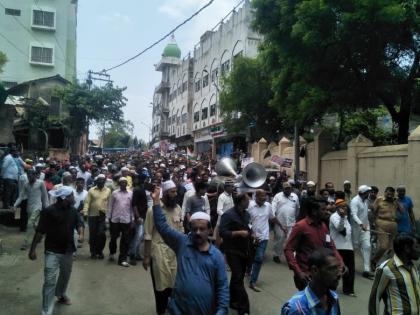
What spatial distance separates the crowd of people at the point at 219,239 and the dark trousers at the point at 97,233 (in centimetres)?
2

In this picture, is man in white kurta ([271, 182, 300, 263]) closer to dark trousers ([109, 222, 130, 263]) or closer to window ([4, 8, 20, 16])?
dark trousers ([109, 222, 130, 263])

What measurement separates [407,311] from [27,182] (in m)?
8.35

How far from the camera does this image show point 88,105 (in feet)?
103

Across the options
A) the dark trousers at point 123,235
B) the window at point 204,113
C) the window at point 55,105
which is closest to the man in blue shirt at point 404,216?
the dark trousers at point 123,235

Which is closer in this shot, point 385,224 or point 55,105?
point 385,224

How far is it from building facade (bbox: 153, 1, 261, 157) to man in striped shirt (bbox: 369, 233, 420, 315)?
Result: 28477 mm

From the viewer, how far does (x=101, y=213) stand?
9523 mm

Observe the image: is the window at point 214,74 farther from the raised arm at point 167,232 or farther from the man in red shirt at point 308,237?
the raised arm at point 167,232

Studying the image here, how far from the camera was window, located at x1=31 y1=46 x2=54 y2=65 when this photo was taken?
46562 mm

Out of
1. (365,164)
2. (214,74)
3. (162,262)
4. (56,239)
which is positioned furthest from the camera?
(214,74)

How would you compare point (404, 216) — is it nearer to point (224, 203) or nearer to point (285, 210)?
point (285, 210)

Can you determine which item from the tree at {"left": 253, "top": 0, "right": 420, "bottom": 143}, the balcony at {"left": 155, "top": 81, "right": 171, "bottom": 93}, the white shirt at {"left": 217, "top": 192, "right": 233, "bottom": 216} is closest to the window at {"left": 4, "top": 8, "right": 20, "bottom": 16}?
the balcony at {"left": 155, "top": 81, "right": 171, "bottom": 93}

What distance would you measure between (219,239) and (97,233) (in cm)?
408

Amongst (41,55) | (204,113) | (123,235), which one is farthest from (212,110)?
(123,235)
